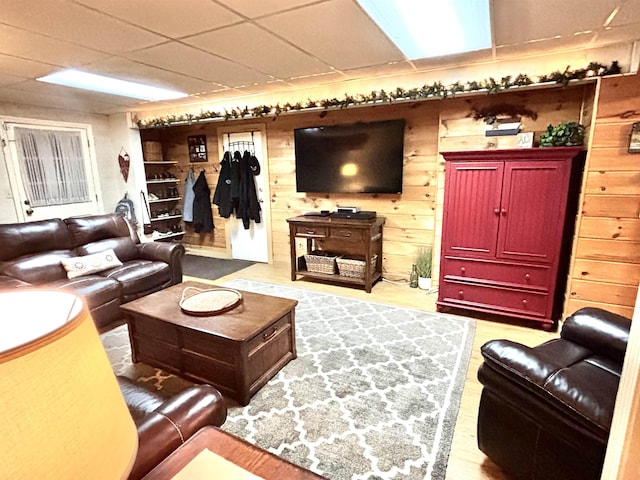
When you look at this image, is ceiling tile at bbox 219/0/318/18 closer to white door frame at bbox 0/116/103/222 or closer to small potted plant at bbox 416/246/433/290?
small potted plant at bbox 416/246/433/290

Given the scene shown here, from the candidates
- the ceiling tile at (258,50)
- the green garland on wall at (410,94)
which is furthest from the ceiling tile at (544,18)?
the ceiling tile at (258,50)

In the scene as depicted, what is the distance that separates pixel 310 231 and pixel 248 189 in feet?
4.78

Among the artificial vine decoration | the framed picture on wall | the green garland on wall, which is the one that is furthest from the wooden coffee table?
the framed picture on wall

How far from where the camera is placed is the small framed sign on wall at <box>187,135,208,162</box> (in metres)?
5.52

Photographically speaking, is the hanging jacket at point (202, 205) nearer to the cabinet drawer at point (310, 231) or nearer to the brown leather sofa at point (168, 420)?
the cabinet drawer at point (310, 231)

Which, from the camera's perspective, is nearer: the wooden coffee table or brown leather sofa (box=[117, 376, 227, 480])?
brown leather sofa (box=[117, 376, 227, 480])

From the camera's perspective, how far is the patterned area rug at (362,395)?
1.73 m

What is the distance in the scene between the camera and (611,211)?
271 centimetres

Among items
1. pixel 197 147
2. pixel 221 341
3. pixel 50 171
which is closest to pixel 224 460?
pixel 221 341

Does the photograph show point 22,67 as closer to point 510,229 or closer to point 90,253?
point 90,253

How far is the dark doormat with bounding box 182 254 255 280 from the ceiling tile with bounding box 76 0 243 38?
307 cm

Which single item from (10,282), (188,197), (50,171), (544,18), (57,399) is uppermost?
(544,18)

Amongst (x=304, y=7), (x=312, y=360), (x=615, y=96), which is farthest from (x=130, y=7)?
(x=615, y=96)

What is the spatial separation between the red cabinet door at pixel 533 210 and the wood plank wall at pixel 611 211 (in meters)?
0.19
